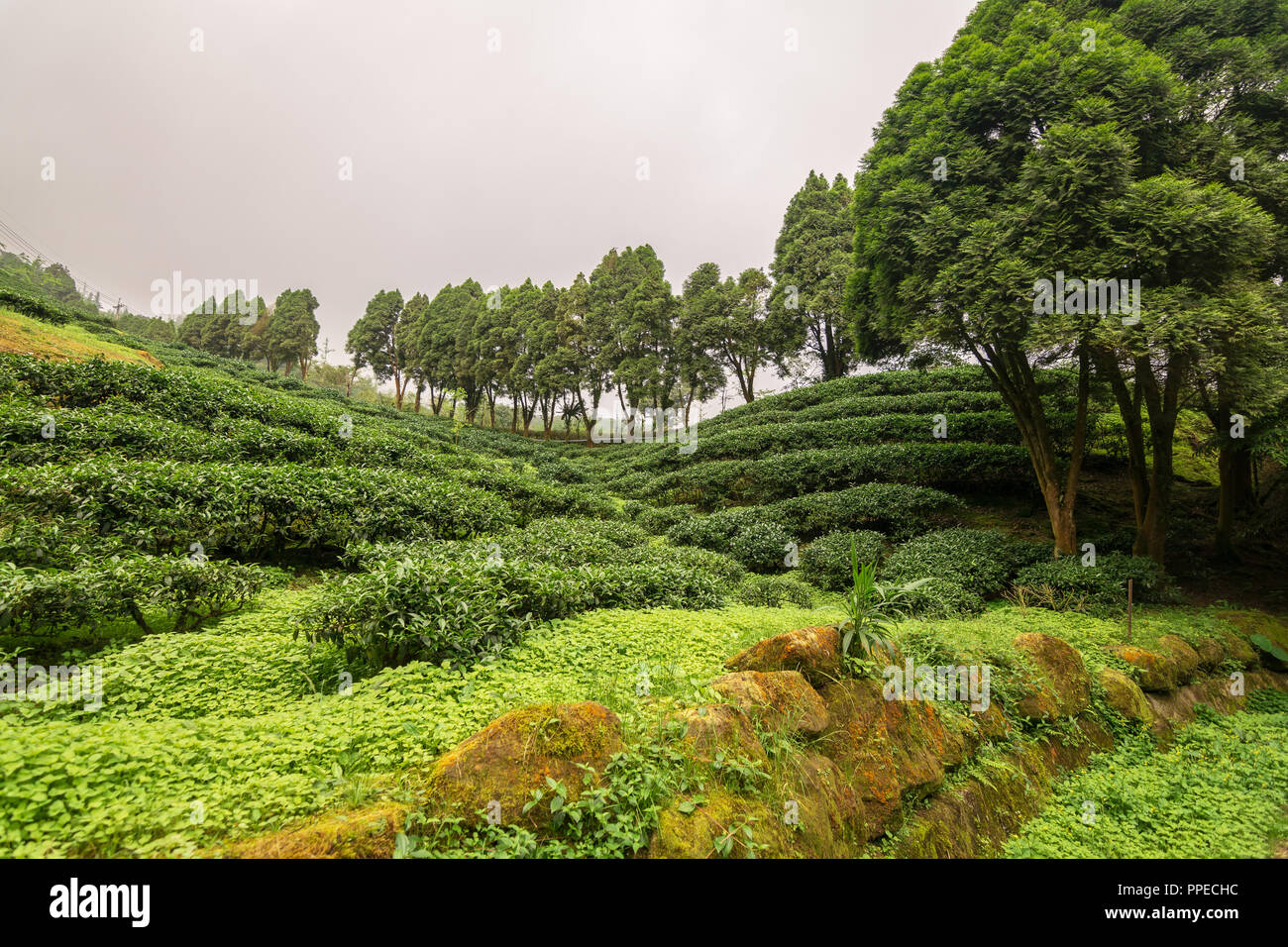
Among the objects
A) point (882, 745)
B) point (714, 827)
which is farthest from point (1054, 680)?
point (714, 827)

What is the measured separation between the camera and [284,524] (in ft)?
23.2

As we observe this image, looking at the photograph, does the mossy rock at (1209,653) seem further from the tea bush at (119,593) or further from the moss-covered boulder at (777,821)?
the tea bush at (119,593)

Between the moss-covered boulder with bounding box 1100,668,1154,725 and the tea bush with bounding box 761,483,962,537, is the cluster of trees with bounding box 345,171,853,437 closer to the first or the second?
the tea bush with bounding box 761,483,962,537

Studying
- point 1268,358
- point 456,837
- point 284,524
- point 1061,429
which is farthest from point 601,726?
point 1061,429

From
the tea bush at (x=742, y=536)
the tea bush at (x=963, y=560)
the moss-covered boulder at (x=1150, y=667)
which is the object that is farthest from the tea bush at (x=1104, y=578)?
the tea bush at (x=742, y=536)

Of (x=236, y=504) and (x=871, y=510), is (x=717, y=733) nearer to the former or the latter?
(x=236, y=504)

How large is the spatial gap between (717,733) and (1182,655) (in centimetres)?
712

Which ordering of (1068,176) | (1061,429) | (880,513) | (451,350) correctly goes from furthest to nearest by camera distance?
1. (451,350)
2. (1061,429)
3. (880,513)
4. (1068,176)

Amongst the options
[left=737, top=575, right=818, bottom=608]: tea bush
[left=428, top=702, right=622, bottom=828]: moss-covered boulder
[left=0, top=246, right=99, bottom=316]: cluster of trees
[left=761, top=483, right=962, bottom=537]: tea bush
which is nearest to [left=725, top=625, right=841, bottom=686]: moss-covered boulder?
[left=428, top=702, right=622, bottom=828]: moss-covered boulder

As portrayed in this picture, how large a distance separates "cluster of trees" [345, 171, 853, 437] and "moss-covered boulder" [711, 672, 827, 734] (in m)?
27.2

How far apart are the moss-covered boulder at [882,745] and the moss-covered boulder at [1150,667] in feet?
12.1

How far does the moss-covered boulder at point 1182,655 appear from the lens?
624 cm
